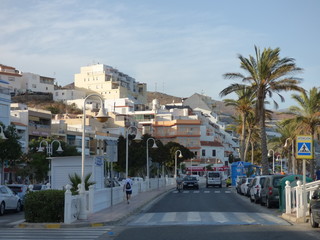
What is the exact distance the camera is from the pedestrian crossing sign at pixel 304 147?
2088 centimetres

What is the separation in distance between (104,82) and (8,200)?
427ft

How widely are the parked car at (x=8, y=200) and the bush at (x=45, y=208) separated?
6.56 meters

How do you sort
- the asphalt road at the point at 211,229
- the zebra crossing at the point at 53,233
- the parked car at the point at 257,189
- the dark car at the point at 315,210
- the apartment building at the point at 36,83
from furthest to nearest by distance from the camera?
the apartment building at the point at 36,83 → the parked car at the point at 257,189 → the dark car at the point at 315,210 → the zebra crossing at the point at 53,233 → the asphalt road at the point at 211,229

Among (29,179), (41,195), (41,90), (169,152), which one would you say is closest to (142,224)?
(41,195)

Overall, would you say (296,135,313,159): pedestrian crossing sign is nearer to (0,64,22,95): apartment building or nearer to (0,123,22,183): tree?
(0,123,22,183): tree

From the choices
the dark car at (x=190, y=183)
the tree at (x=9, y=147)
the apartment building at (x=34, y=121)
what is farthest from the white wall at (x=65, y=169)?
the apartment building at (x=34, y=121)

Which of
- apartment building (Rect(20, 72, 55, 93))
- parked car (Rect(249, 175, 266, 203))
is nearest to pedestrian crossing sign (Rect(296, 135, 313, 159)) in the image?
parked car (Rect(249, 175, 266, 203))

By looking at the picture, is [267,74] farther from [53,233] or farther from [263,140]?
[53,233]

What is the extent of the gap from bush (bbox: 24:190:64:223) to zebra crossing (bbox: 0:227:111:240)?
156cm

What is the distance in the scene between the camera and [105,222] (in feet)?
64.8

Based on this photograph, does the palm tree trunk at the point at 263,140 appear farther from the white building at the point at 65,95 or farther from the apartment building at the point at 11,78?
the white building at the point at 65,95

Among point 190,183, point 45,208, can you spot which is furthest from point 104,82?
point 45,208

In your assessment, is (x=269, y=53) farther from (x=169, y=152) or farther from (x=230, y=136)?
(x=230, y=136)

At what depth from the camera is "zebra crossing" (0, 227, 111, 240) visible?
15602 mm
